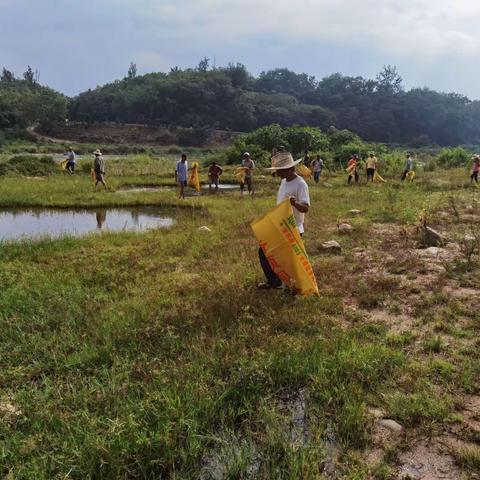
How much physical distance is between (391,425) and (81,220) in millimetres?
11113

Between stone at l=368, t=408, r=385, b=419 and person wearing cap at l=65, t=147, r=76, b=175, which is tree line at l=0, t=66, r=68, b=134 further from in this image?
stone at l=368, t=408, r=385, b=419

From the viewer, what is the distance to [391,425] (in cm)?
335

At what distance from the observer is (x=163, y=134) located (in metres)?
90.0

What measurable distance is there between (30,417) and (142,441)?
97 cm

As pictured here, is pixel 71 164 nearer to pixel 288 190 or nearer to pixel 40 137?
pixel 288 190

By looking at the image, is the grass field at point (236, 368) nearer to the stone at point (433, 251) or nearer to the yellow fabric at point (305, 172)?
the stone at point (433, 251)

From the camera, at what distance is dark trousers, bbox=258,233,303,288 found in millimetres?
5887

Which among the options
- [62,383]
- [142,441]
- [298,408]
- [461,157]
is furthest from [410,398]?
[461,157]

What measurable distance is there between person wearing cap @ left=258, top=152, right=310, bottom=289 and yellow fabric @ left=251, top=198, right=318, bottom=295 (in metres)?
0.22

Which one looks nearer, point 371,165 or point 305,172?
point 371,165

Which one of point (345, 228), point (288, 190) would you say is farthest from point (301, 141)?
point (288, 190)

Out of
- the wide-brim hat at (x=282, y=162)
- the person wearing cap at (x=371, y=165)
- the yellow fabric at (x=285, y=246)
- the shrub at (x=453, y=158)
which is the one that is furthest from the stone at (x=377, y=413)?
the shrub at (x=453, y=158)

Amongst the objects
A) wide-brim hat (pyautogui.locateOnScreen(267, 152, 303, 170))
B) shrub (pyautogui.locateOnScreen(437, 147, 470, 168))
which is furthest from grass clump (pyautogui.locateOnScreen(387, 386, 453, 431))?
shrub (pyautogui.locateOnScreen(437, 147, 470, 168))

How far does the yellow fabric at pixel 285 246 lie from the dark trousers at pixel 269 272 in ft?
0.80
